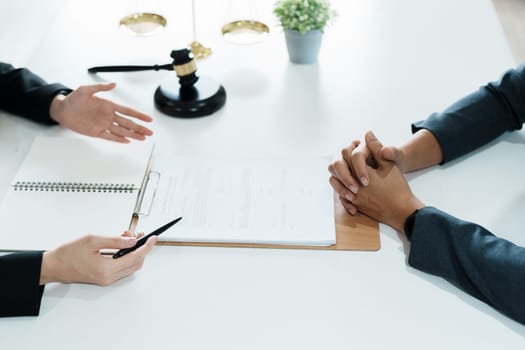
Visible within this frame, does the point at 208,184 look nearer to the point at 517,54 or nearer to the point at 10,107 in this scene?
the point at 10,107

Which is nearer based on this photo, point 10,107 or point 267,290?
point 267,290

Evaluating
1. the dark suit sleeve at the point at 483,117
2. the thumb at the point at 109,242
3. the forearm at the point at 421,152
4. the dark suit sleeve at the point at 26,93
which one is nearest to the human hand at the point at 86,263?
the thumb at the point at 109,242

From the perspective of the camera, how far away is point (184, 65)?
1.33 metres

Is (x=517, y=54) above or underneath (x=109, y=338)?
underneath

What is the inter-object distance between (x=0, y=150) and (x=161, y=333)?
1.91ft

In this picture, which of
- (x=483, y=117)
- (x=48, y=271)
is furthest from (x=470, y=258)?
(x=48, y=271)

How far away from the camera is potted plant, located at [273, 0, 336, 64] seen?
1.43 metres

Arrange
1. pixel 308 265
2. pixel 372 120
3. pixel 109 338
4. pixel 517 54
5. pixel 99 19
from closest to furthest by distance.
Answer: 1. pixel 109 338
2. pixel 308 265
3. pixel 372 120
4. pixel 99 19
5. pixel 517 54

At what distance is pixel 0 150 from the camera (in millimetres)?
1278

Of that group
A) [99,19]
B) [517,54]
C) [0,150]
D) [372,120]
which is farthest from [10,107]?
[517,54]

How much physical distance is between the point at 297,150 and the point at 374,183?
20 centimetres

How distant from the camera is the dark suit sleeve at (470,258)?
0.96 metres

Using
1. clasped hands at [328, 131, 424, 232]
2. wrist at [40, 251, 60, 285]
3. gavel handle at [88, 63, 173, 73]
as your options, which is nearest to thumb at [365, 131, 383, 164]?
clasped hands at [328, 131, 424, 232]

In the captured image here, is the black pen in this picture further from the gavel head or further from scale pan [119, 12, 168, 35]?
scale pan [119, 12, 168, 35]
